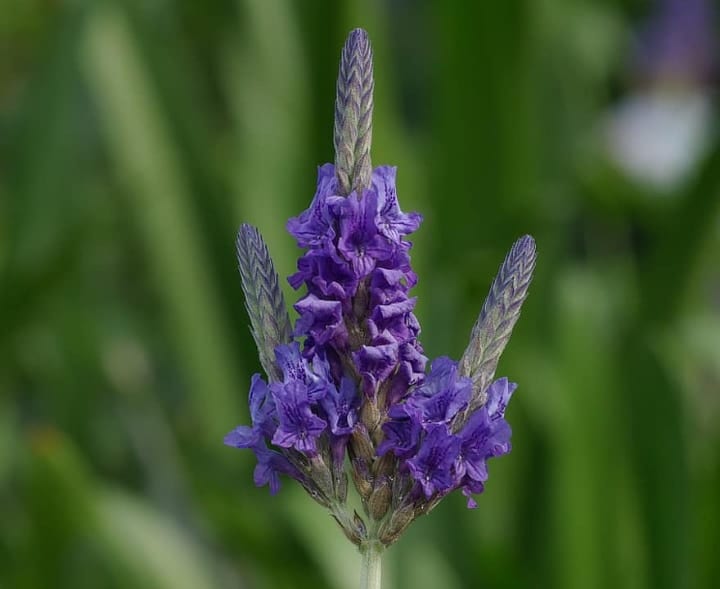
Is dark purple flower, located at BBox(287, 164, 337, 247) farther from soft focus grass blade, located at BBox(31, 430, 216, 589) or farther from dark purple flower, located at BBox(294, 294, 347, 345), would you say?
soft focus grass blade, located at BBox(31, 430, 216, 589)

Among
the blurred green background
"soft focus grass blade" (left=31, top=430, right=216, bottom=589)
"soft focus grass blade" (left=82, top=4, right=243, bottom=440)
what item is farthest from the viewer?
"soft focus grass blade" (left=82, top=4, right=243, bottom=440)

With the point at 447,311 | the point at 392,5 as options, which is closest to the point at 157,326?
the point at 447,311

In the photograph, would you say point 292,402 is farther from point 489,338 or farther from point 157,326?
point 157,326

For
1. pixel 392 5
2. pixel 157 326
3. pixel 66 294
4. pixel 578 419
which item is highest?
pixel 392 5

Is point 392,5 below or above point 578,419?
above

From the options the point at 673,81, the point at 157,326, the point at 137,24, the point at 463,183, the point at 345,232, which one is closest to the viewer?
the point at 345,232

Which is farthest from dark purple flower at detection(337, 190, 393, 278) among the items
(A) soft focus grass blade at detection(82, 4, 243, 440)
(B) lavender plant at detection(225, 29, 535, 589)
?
(A) soft focus grass blade at detection(82, 4, 243, 440)
